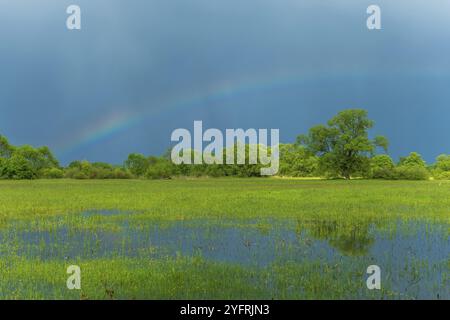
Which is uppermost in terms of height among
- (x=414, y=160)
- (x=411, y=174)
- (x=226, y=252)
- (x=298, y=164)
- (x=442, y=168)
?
(x=414, y=160)

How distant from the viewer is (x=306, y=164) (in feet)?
315

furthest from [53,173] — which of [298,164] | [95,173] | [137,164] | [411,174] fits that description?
[411,174]

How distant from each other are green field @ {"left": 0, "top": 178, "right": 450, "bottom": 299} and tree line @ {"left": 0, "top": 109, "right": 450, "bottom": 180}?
5348 cm

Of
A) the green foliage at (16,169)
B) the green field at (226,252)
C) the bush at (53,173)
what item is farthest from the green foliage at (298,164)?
the green field at (226,252)

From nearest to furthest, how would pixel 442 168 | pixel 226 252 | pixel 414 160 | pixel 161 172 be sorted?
1. pixel 226 252
2. pixel 161 172
3. pixel 442 168
4. pixel 414 160

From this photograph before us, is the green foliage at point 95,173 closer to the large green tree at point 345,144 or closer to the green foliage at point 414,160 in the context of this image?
the large green tree at point 345,144

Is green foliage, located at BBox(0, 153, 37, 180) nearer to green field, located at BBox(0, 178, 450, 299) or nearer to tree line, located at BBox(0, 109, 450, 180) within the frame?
tree line, located at BBox(0, 109, 450, 180)

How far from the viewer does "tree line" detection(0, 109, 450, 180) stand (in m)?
76.7

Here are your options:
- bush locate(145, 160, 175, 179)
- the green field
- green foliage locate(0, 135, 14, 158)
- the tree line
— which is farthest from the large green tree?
green foliage locate(0, 135, 14, 158)

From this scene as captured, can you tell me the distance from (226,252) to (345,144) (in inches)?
2679

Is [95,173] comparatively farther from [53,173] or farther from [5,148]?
[5,148]

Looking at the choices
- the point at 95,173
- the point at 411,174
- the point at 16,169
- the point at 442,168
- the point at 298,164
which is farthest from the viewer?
the point at 442,168

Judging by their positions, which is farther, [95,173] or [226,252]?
[95,173]
